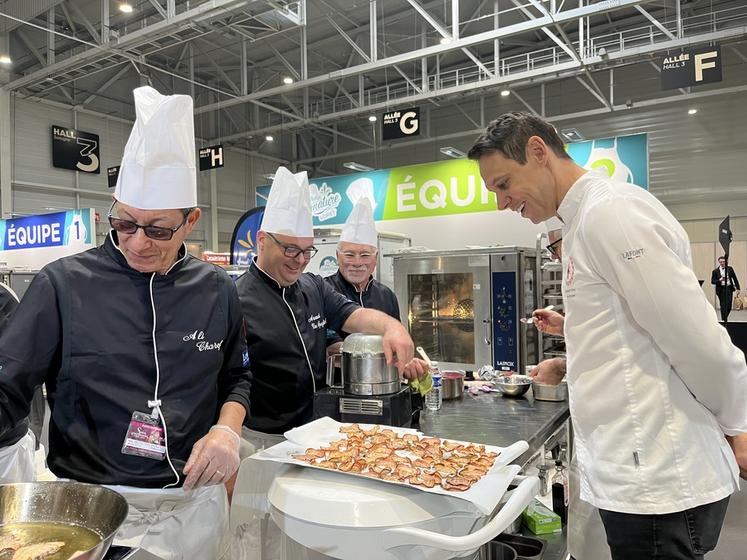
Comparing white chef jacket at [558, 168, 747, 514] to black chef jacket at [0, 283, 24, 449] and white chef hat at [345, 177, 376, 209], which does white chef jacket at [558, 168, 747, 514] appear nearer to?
black chef jacket at [0, 283, 24, 449]

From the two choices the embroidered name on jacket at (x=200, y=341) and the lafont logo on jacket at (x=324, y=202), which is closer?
the embroidered name on jacket at (x=200, y=341)

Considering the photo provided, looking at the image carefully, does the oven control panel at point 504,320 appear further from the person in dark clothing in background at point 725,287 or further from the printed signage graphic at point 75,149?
the printed signage graphic at point 75,149

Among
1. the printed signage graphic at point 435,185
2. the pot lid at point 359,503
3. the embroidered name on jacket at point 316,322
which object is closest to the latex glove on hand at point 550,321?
the embroidered name on jacket at point 316,322

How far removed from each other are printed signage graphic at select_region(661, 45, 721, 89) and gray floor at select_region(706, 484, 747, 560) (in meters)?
4.64

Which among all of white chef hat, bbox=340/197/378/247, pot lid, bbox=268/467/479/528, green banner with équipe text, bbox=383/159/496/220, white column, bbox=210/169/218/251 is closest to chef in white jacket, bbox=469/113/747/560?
pot lid, bbox=268/467/479/528

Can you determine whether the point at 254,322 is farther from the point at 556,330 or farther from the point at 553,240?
the point at 553,240

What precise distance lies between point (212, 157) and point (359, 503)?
29.1 feet

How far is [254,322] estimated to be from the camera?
199cm

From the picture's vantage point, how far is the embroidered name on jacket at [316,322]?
215 cm

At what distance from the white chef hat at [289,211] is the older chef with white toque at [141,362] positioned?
651 millimetres

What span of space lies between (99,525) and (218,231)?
13.9 m

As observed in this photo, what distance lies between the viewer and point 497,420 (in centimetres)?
202

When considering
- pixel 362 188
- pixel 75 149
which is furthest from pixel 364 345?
pixel 75 149

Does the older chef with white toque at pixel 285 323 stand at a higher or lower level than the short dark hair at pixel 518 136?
lower
